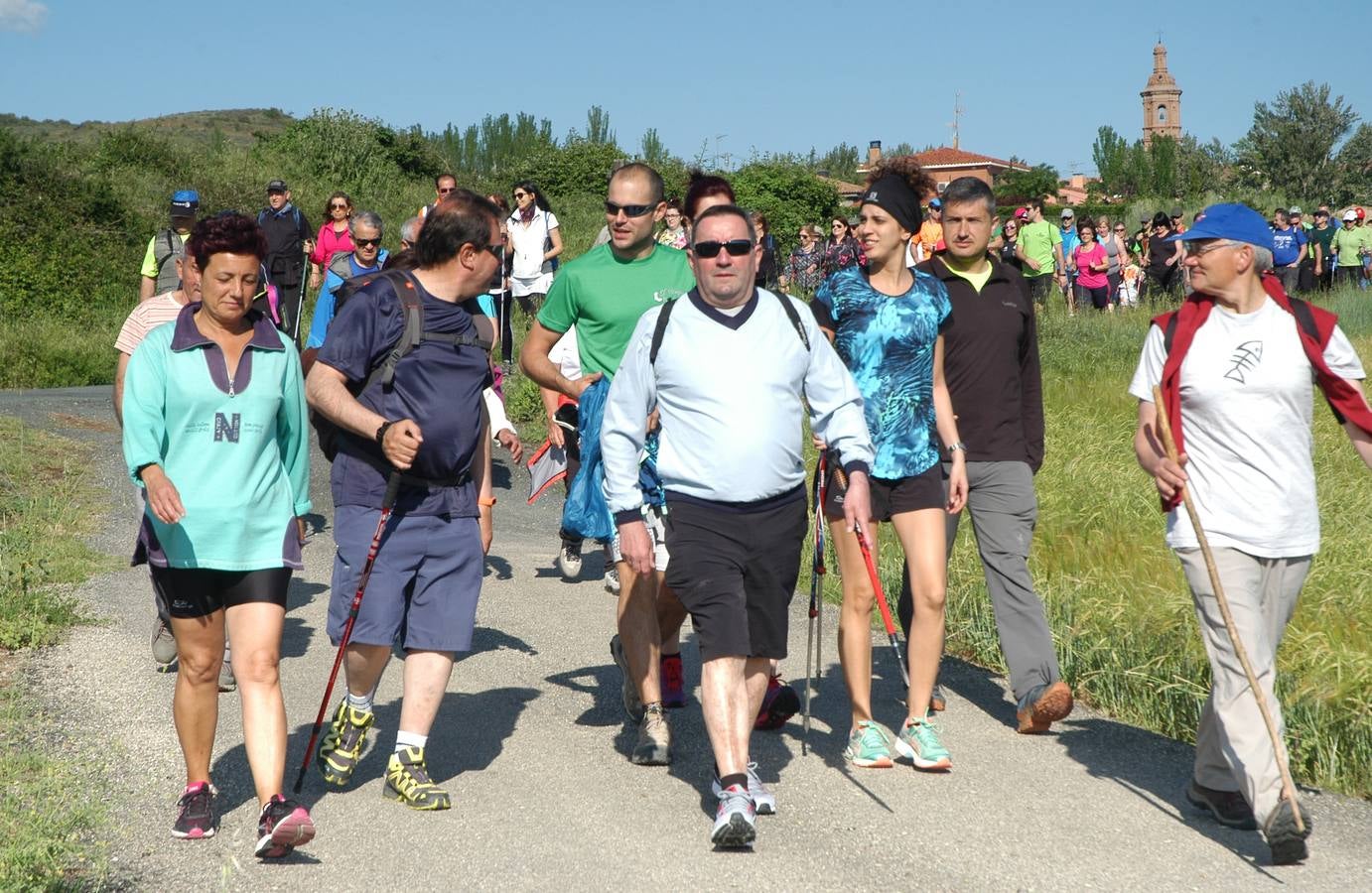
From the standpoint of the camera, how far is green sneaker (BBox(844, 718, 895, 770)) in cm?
584

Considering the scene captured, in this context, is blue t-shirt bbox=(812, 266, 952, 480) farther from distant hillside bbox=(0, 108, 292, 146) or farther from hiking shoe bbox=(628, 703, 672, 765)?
distant hillside bbox=(0, 108, 292, 146)

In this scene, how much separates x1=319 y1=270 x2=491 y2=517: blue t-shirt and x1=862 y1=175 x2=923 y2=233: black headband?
1616 mm

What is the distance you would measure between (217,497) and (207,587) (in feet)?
0.97

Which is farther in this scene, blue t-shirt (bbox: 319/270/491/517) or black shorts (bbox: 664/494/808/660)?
blue t-shirt (bbox: 319/270/491/517)

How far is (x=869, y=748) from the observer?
5.85 m

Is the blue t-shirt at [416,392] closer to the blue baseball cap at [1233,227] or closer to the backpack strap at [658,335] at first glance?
the backpack strap at [658,335]

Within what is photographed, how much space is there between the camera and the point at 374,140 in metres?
46.7

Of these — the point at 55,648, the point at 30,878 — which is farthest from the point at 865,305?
the point at 55,648

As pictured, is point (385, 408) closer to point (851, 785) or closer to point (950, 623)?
point (851, 785)

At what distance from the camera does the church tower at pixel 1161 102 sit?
190 metres

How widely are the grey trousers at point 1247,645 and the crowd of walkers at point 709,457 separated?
1 cm

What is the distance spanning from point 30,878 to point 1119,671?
4498mm

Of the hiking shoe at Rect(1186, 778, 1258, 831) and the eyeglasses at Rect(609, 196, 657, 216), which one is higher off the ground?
the eyeglasses at Rect(609, 196, 657, 216)

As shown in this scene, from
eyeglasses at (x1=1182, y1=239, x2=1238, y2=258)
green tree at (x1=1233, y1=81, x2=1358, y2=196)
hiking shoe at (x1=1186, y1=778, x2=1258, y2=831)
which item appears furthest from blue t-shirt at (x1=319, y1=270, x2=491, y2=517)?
green tree at (x1=1233, y1=81, x2=1358, y2=196)
